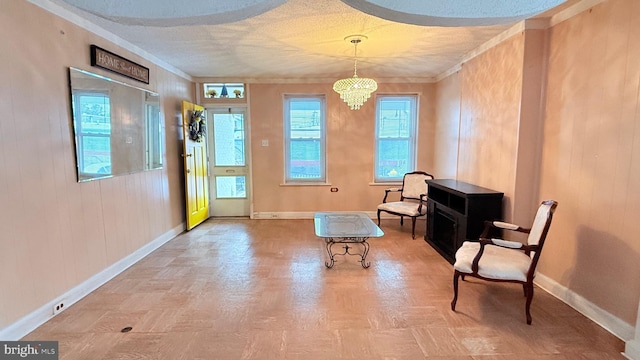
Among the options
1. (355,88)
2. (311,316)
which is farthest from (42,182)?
(355,88)

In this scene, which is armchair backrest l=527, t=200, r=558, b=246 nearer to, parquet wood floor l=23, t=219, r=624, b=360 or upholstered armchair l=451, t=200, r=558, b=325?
upholstered armchair l=451, t=200, r=558, b=325

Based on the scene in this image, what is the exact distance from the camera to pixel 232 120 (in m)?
5.22

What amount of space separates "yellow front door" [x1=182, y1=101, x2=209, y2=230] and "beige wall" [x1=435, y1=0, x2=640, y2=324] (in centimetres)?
390

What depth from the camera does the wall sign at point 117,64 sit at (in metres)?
2.74

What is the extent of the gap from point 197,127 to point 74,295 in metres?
2.77

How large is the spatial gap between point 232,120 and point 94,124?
2627mm

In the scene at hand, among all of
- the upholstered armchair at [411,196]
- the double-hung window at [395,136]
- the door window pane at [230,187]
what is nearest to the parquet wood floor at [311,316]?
the upholstered armchair at [411,196]

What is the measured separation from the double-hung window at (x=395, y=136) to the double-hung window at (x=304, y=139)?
95cm

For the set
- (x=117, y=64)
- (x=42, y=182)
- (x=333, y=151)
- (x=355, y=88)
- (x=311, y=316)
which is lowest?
(x=311, y=316)

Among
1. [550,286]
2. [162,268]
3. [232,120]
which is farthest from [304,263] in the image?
[232,120]

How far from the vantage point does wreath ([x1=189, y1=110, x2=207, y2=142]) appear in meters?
4.52

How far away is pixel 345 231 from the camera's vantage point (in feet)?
10.6

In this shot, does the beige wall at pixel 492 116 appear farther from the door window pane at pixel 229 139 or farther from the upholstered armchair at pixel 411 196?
the door window pane at pixel 229 139

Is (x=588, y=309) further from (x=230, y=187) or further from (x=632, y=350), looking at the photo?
(x=230, y=187)
